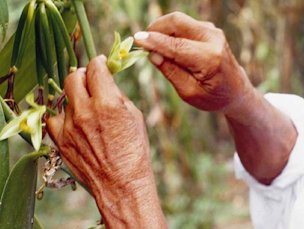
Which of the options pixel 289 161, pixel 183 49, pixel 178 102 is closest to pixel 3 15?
pixel 183 49

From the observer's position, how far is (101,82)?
67 cm

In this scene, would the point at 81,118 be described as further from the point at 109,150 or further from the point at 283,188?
the point at 283,188

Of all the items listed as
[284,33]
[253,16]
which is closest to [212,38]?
[284,33]

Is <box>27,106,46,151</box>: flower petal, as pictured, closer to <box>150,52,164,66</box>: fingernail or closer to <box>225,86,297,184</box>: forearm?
<box>150,52,164,66</box>: fingernail

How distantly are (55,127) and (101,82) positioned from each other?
6 cm

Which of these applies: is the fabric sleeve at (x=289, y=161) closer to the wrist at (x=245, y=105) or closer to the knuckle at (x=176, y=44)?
the wrist at (x=245, y=105)

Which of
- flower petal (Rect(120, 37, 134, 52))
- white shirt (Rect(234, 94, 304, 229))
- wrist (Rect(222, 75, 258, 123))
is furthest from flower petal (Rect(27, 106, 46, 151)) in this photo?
white shirt (Rect(234, 94, 304, 229))

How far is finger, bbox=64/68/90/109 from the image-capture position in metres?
0.67

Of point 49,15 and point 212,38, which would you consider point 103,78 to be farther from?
point 212,38

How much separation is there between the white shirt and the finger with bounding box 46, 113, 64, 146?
51cm

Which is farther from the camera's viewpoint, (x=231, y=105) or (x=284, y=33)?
(x=284, y=33)

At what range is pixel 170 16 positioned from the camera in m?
0.88

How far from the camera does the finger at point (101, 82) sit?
666mm

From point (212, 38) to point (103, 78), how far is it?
27 centimetres
